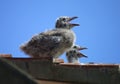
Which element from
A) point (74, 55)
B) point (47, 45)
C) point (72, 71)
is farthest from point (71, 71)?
point (74, 55)

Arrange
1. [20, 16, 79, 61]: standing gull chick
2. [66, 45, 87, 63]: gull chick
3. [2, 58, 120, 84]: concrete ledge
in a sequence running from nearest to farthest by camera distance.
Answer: [2, 58, 120, 84]: concrete ledge
[20, 16, 79, 61]: standing gull chick
[66, 45, 87, 63]: gull chick

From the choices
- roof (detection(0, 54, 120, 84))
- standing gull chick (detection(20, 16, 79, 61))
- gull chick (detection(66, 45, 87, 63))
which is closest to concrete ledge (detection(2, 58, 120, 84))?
roof (detection(0, 54, 120, 84))

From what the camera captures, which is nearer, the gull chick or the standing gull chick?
the standing gull chick

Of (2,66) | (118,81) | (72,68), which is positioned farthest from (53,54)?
(2,66)

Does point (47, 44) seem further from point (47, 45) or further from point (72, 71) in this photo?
point (72, 71)

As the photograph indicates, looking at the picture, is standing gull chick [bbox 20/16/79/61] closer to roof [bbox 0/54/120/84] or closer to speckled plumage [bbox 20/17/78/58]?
speckled plumage [bbox 20/17/78/58]

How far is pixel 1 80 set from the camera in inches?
20.0

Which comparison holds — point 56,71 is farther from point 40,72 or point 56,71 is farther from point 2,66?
point 2,66

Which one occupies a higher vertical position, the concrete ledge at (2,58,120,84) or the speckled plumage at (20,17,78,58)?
the speckled plumage at (20,17,78,58)

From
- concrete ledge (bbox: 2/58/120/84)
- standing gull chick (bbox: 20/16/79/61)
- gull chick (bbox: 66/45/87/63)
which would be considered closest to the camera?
concrete ledge (bbox: 2/58/120/84)

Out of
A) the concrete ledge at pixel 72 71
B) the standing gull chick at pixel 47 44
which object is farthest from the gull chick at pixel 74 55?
the concrete ledge at pixel 72 71

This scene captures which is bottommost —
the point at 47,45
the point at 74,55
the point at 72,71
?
the point at 72,71

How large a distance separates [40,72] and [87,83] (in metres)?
0.48

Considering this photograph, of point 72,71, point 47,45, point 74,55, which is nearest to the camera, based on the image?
point 72,71
